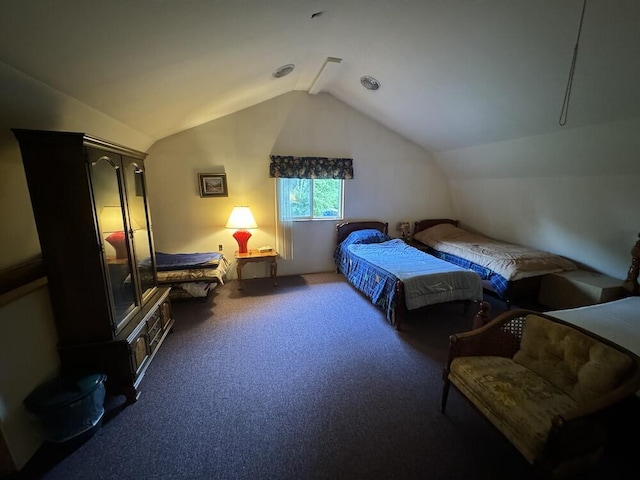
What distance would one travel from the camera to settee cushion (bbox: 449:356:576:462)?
123cm

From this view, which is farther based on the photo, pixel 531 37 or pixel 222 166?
pixel 222 166

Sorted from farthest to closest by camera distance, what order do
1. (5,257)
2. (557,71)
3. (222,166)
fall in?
(222,166)
(557,71)
(5,257)

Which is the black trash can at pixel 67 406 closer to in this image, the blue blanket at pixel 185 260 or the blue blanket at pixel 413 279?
the blue blanket at pixel 185 260

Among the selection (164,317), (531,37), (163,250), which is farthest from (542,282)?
(163,250)

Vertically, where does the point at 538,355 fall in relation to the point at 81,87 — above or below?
below

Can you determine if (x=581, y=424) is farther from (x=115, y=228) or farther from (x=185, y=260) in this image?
(x=185, y=260)

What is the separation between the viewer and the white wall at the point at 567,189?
2.61m

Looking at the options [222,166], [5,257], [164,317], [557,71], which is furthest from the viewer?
[222,166]

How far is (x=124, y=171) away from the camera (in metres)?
1.98

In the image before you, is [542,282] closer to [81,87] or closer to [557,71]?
[557,71]

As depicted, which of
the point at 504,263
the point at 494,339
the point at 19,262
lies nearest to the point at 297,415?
the point at 494,339

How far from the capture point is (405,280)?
8.95 feet

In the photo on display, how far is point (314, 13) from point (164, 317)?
288 cm

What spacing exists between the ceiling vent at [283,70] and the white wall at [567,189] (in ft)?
8.91
